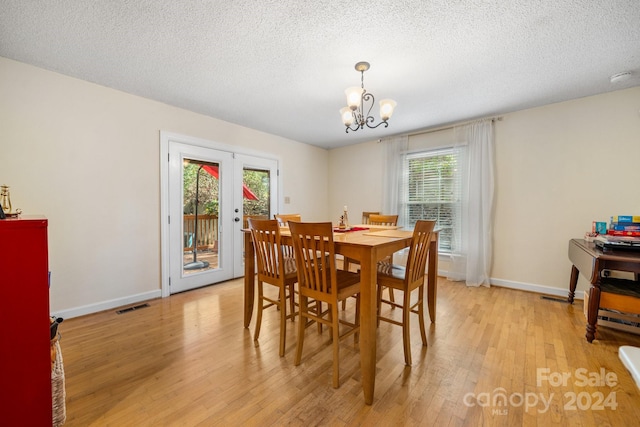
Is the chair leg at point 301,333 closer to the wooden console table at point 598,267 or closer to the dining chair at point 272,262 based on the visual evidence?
the dining chair at point 272,262

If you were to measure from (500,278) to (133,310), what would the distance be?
456 centimetres

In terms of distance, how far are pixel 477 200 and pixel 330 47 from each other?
2.86 metres

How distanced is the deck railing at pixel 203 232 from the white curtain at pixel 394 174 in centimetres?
280

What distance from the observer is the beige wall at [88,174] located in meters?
2.23

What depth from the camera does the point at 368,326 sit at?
1471 millimetres

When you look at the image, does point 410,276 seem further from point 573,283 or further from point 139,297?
point 139,297

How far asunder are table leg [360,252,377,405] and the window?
288 cm

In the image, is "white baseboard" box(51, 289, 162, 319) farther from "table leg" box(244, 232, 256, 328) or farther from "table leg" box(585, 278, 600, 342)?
"table leg" box(585, 278, 600, 342)

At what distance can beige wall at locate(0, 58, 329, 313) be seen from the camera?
223 cm

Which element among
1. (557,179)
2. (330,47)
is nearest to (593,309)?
(557,179)

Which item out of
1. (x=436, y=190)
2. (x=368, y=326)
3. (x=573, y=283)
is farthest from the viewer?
(x=436, y=190)

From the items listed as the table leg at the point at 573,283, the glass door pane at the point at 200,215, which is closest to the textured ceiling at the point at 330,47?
the glass door pane at the point at 200,215

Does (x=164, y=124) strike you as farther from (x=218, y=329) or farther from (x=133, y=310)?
(x=218, y=329)

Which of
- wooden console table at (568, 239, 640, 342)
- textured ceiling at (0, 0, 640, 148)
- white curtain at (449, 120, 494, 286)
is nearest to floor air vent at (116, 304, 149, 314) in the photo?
textured ceiling at (0, 0, 640, 148)
